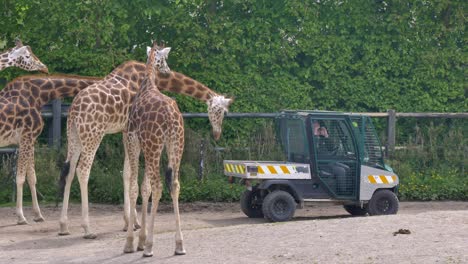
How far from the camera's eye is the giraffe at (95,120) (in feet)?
46.6

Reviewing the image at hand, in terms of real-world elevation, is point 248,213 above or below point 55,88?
below

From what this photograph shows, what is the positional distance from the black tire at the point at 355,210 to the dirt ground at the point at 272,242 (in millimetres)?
2744

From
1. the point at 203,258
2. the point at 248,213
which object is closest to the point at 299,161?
the point at 248,213

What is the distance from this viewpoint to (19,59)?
16.4m

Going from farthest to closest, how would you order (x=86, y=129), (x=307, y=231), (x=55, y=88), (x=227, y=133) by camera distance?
(x=227, y=133) < (x=55, y=88) < (x=86, y=129) < (x=307, y=231)

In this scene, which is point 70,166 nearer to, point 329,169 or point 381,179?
point 329,169

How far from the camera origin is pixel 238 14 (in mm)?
20281

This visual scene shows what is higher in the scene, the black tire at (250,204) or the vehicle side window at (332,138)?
the vehicle side window at (332,138)

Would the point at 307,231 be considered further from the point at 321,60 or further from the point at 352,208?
the point at 321,60

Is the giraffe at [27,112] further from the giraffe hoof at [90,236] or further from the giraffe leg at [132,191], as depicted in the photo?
the giraffe leg at [132,191]

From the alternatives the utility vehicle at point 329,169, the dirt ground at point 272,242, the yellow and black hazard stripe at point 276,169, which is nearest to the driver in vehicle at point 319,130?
the utility vehicle at point 329,169

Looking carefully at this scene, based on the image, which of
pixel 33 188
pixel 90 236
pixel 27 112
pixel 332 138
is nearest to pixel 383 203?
pixel 332 138

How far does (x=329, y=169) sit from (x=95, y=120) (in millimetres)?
4202

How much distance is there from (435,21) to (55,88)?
9.32 meters
